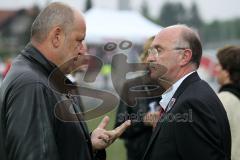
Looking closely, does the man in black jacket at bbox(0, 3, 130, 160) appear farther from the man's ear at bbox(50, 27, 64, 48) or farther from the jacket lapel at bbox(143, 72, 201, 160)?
the jacket lapel at bbox(143, 72, 201, 160)

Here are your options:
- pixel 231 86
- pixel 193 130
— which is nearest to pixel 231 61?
pixel 231 86

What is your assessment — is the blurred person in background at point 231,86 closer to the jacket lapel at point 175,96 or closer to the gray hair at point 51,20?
the jacket lapel at point 175,96

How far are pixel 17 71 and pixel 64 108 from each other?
1.20 feet

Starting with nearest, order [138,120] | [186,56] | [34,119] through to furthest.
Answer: [34,119]
[186,56]
[138,120]

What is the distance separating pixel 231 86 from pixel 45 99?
2.37 metres

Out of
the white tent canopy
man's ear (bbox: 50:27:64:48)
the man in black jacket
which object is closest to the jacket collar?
the man in black jacket

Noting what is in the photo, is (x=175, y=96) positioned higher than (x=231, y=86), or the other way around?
(x=175, y=96)

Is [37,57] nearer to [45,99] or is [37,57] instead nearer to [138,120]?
[45,99]

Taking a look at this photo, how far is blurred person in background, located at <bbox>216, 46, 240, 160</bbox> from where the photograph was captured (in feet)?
14.7

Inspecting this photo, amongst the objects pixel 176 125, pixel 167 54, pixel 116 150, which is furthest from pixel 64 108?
pixel 116 150

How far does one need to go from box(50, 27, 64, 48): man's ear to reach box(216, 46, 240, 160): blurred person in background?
77.8 inches

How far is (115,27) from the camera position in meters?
13.7

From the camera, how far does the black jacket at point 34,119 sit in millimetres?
2715

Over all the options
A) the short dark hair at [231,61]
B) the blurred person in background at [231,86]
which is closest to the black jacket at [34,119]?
the blurred person in background at [231,86]
